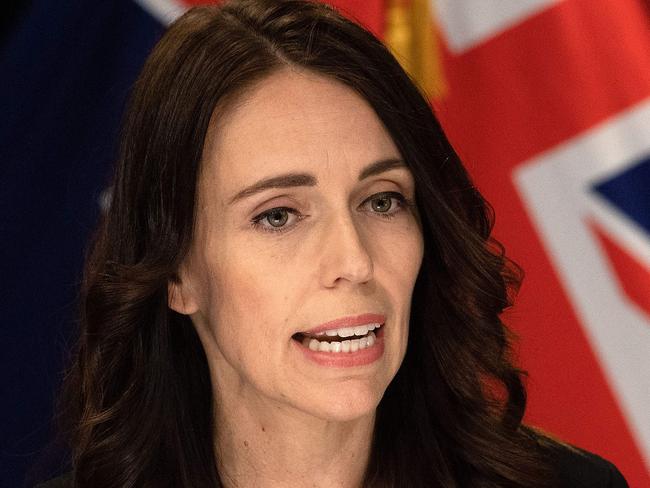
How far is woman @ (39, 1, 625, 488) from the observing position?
1.51m

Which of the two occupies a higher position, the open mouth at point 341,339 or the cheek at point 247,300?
the cheek at point 247,300

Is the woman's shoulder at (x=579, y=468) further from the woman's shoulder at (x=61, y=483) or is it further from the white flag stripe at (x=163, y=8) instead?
the white flag stripe at (x=163, y=8)

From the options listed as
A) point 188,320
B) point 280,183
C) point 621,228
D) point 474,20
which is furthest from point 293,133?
point 621,228

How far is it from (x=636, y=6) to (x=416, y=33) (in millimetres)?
460

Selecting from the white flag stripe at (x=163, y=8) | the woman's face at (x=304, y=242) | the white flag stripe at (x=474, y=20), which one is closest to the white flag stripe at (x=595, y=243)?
the white flag stripe at (x=474, y=20)

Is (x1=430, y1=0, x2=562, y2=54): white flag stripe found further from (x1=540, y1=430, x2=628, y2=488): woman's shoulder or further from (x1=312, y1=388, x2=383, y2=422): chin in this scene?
(x1=312, y1=388, x2=383, y2=422): chin

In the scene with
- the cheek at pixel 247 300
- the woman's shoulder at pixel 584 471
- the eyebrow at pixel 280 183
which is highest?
the eyebrow at pixel 280 183

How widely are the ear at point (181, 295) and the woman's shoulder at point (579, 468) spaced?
630 millimetres

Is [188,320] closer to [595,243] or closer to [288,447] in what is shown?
[288,447]

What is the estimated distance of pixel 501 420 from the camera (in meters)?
1.81

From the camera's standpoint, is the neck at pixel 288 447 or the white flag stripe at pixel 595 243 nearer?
the neck at pixel 288 447

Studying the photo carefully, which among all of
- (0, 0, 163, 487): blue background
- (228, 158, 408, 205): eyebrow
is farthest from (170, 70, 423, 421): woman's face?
(0, 0, 163, 487): blue background

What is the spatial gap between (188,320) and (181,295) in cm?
11

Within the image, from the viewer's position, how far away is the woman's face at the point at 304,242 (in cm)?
150
